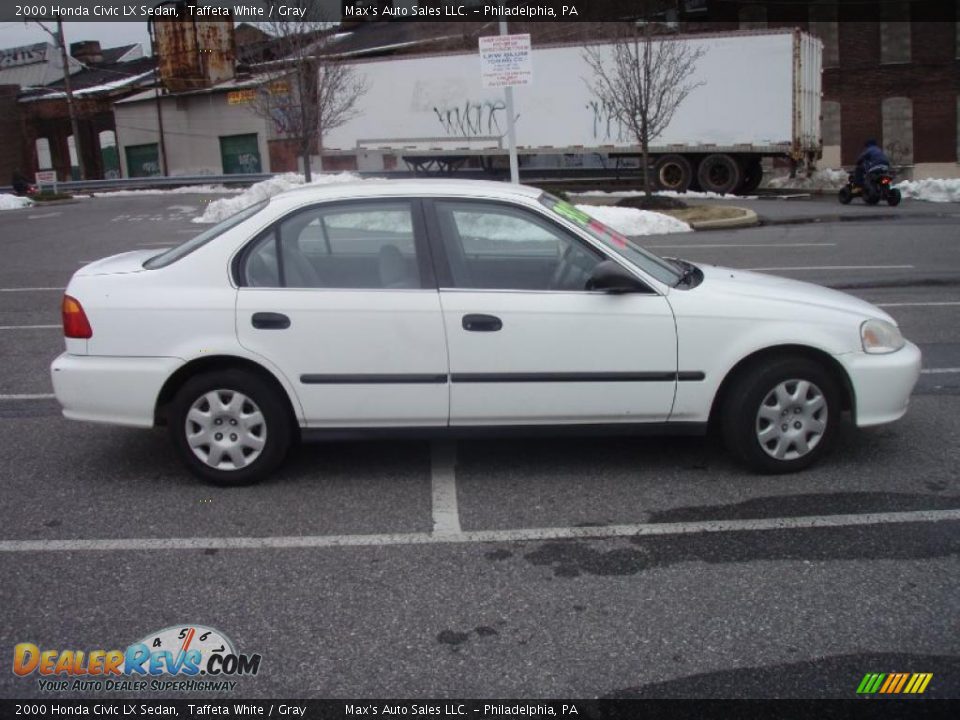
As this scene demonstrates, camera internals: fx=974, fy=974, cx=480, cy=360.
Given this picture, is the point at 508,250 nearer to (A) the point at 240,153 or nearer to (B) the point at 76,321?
(B) the point at 76,321

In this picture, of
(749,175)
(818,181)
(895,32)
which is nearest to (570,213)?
(749,175)

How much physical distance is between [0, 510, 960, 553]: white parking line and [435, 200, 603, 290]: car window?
4.18ft

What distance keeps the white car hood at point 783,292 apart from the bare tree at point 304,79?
2001 centimetres

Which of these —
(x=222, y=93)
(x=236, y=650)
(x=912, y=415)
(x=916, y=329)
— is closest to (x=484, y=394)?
(x=236, y=650)

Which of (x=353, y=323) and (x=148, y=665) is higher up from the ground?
(x=353, y=323)

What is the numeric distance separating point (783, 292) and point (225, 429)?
3.02 m

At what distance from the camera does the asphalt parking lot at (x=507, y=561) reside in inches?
133

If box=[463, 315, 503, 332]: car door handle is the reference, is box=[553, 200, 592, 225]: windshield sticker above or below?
above

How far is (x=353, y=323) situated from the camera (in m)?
4.92

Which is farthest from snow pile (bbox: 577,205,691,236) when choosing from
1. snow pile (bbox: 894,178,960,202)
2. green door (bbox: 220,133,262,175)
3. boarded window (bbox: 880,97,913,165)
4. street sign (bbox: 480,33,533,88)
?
green door (bbox: 220,133,262,175)

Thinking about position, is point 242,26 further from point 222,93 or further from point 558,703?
point 558,703

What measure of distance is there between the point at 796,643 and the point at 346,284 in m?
2.77

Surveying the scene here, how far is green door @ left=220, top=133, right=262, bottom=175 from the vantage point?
143ft

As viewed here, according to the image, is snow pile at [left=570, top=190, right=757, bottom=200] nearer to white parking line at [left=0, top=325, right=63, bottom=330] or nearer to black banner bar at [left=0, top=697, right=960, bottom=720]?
white parking line at [left=0, top=325, right=63, bottom=330]
